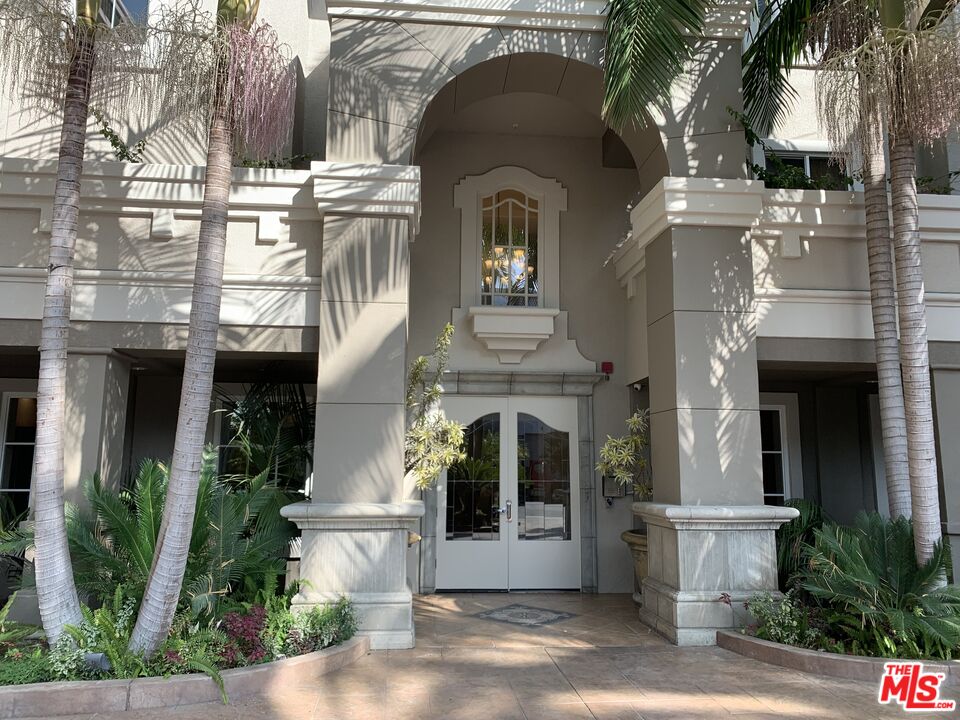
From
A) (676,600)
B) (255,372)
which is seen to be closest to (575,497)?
(676,600)

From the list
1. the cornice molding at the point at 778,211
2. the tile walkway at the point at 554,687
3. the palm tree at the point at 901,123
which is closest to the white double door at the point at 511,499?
the tile walkway at the point at 554,687

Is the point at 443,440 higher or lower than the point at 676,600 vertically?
higher

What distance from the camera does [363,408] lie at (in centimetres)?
723

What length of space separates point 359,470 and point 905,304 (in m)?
5.42

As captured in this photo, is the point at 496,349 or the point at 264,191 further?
the point at 496,349

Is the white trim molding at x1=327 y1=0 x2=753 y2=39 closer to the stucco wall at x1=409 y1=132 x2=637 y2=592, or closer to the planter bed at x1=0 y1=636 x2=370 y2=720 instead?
the stucco wall at x1=409 y1=132 x2=637 y2=592

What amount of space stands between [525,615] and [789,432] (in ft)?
16.1

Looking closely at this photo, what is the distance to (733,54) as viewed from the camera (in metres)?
8.12

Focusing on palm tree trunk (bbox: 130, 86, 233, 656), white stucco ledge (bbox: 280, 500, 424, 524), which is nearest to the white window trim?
white stucco ledge (bbox: 280, 500, 424, 524)

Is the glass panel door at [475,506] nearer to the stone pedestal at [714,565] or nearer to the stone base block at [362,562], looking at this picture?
the stone base block at [362,562]

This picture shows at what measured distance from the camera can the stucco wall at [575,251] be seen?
10102 millimetres

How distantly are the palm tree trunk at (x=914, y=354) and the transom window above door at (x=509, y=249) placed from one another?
15.4ft

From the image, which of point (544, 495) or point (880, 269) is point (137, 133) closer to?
point (544, 495)

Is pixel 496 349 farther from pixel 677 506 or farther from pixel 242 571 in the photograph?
pixel 242 571
